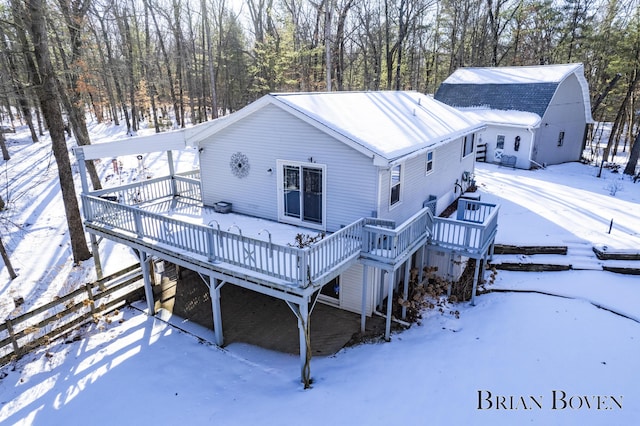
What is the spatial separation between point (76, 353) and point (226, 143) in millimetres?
6691

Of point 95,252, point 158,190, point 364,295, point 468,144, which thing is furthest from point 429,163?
point 95,252

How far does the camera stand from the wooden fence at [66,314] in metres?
8.94


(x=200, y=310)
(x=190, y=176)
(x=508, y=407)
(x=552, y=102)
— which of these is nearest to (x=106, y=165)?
(x=190, y=176)

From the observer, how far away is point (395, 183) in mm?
9992

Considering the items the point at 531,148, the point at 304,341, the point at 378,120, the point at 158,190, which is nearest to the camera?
the point at 304,341

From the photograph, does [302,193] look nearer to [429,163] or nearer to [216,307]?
[216,307]

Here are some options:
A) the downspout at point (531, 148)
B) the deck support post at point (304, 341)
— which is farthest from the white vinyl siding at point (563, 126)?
the deck support post at point (304, 341)

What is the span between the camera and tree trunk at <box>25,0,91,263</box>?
11.2 meters

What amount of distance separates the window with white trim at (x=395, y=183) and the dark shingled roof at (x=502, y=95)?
17484mm

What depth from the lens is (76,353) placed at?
30.1 feet

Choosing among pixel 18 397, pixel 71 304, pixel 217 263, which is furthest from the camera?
pixel 71 304

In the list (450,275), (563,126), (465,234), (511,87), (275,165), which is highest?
(511,87)

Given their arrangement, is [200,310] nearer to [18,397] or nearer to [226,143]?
[18,397]

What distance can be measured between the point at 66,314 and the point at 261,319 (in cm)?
518
